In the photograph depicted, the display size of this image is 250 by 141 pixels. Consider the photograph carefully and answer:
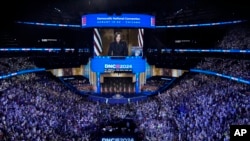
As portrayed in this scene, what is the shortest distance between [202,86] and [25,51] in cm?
1977

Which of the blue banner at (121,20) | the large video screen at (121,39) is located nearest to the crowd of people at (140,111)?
the large video screen at (121,39)

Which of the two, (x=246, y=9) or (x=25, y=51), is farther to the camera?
(x=25, y=51)

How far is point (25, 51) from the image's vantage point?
38.9 meters


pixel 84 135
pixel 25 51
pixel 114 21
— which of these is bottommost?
pixel 84 135

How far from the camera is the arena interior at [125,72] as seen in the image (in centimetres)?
2094

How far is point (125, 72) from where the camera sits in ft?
128

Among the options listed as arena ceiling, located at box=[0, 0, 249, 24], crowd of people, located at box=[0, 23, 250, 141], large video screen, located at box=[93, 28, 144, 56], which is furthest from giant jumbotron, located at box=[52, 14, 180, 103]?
crowd of people, located at box=[0, 23, 250, 141]

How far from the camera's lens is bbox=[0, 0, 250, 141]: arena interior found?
20938mm

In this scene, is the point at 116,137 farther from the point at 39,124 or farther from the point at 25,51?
the point at 25,51

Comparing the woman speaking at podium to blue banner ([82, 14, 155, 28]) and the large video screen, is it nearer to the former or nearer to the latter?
blue banner ([82, 14, 155, 28])

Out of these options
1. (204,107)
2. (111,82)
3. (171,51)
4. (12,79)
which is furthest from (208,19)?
(12,79)

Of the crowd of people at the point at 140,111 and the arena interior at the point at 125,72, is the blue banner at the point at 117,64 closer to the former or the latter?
the arena interior at the point at 125,72

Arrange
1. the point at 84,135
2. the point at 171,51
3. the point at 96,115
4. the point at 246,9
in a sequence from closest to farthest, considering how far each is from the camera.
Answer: the point at 84,135
the point at 96,115
the point at 246,9
the point at 171,51

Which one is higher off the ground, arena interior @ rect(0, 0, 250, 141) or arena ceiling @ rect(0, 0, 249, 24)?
arena ceiling @ rect(0, 0, 249, 24)
